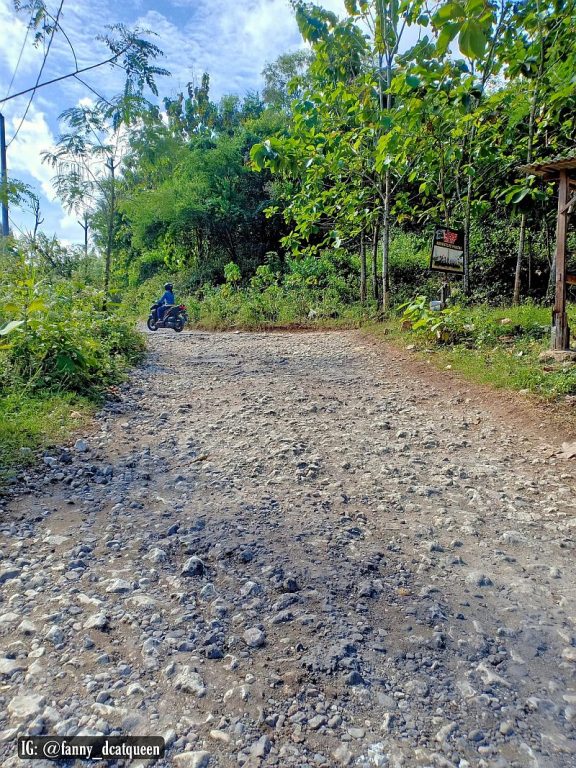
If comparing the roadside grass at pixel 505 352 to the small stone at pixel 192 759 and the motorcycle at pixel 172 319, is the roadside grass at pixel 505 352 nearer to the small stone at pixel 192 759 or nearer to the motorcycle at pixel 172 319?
the small stone at pixel 192 759

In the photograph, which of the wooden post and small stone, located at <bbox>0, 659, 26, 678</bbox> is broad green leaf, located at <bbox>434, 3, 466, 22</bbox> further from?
the wooden post

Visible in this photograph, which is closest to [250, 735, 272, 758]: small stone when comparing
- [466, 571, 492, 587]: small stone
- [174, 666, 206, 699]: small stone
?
[174, 666, 206, 699]: small stone

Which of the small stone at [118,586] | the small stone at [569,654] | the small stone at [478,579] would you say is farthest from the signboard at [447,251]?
the small stone at [118,586]

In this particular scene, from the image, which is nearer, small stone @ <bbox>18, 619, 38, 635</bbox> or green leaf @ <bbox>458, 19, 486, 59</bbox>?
green leaf @ <bbox>458, 19, 486, 59</bbox>

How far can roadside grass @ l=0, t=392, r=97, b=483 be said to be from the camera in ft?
12.3

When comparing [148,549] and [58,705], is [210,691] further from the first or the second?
[148,549]

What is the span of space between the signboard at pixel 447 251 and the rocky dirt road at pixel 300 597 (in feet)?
15.1

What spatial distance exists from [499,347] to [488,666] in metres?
5.94

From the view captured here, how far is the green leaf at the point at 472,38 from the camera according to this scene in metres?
1.50

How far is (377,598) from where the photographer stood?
226 centimetres

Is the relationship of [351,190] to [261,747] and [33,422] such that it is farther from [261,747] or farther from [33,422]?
[261,747]

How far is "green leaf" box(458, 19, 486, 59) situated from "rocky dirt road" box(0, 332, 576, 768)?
7.06ft

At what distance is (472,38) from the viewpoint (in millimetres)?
1512

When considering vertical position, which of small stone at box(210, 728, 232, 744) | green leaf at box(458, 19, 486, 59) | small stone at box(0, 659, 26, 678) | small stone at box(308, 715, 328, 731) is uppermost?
green leaf at box(458, 19, 486, 59)
